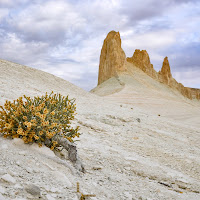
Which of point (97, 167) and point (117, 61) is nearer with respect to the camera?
point (97, 167)

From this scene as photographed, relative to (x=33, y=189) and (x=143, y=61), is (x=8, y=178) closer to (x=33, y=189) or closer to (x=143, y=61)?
(x=33, y=189)

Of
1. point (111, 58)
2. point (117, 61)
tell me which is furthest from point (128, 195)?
point (111, 58)

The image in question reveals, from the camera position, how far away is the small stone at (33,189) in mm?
2232

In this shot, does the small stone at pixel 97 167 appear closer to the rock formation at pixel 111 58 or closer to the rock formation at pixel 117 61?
the rock formation at pixel 117 61

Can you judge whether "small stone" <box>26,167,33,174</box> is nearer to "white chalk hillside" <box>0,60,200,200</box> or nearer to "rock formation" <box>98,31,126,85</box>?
"white chalk hillside" <box>0,60,200,200</box>

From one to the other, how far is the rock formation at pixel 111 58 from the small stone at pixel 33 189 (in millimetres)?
35130

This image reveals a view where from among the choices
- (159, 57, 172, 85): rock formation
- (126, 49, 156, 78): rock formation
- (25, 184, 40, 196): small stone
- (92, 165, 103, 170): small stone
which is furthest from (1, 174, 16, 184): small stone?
(159, 57, 172, 85): rock formation

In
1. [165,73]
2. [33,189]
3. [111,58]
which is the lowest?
[33,189]

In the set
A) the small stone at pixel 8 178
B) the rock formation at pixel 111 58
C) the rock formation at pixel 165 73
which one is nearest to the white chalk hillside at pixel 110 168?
the small stone at pixel 8 178

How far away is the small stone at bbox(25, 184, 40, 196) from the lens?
2232 mm

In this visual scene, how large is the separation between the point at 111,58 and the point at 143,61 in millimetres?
11145

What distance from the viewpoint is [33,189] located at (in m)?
2.26

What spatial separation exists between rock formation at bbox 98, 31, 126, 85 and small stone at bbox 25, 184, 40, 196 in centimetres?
3513

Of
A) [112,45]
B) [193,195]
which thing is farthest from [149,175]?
[112,45]
